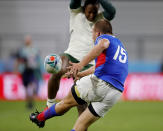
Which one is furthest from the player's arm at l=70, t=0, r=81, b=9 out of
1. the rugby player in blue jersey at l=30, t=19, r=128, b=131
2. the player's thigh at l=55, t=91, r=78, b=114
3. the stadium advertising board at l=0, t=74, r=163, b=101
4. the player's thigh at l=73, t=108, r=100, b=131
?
the stadium advertising board at l=0, t=74, r=163, b=101

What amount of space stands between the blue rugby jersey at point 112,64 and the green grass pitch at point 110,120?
3653 millimetres

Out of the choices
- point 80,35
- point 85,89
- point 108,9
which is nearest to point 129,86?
point 80,35

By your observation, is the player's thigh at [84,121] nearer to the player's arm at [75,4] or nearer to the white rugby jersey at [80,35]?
the white rugby jersey at [80,35]

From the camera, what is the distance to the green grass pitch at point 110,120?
9.77m

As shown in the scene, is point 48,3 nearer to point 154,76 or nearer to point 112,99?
point 154,76

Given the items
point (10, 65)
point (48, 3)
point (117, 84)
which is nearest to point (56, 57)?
point (117, 84)

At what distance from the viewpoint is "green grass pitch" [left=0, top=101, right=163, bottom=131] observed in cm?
977

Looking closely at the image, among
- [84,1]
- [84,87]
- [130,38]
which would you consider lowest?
[130,38]

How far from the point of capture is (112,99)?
602cm

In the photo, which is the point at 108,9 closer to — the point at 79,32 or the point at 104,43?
the point at 79,32

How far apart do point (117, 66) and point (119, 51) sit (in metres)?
0.22

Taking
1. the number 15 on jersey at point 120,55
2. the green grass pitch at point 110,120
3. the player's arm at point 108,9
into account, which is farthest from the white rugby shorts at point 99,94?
the green grass pitch at point 110,120

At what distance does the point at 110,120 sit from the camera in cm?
1148

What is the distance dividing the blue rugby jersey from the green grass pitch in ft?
12.0
